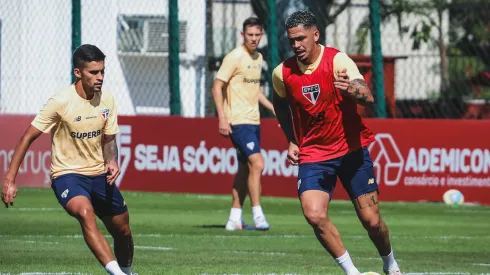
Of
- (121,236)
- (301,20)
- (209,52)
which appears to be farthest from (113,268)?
(209,52)

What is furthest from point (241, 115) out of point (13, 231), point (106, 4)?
point (106, 4)

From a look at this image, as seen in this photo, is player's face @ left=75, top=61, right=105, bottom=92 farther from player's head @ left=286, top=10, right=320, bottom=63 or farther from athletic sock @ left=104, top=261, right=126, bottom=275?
player's head @ left=286, top=10, right=320, bottom=63

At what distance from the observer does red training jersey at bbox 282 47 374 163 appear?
370 inches

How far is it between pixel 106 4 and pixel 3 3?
200 centimetres

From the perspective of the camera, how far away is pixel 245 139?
14.5m

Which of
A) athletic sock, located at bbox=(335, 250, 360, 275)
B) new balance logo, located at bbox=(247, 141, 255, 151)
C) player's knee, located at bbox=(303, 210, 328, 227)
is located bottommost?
athletic sock, located at bbox=(335, 250, 360, 275)

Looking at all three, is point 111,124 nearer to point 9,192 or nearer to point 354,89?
point 9,192

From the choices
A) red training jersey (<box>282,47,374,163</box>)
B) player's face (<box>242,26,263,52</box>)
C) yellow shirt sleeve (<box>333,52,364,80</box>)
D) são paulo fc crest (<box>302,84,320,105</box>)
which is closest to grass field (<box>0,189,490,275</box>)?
red training jersey (<box>282,47,374,163</box>)

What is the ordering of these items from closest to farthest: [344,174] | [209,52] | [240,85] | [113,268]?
[113,268] → [344,174] → [240,85] → [209,52]

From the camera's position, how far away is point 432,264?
446 inches

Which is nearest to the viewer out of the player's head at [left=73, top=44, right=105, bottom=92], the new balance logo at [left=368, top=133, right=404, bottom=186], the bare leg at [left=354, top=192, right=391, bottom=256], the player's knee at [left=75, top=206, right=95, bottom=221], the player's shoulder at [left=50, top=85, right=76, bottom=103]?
the player's knee at [left=75, top=206, right=95, bottom=221]

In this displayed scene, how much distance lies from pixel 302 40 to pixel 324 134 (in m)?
0.77

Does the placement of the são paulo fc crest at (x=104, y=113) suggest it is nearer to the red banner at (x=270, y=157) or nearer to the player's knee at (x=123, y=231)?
the player's knee at (x=123, y=231)

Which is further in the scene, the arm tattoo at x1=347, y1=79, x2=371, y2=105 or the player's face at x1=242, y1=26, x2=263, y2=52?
the player's face at x1=242, y1=26, x2=263, y2=52
